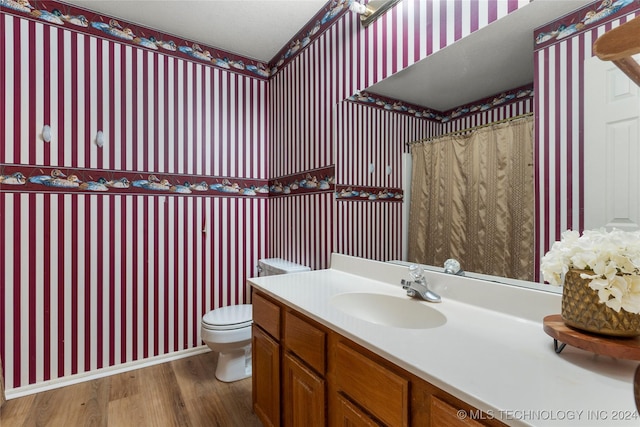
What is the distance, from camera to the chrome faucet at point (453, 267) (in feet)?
4.31

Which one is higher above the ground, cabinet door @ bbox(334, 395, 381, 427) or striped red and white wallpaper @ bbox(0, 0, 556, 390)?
striped red and white wallpaper @ bbox(0, 0, 556, 390)

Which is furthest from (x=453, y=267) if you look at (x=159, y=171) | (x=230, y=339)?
(x=159, y=171)

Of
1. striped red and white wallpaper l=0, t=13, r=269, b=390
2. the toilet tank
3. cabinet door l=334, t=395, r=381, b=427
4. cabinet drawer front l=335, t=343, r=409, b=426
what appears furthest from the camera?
the toilet tank

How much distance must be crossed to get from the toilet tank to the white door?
1661mm

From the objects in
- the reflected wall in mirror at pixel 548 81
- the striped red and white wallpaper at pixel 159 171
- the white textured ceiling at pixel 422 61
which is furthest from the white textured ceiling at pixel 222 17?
the reflected wall in mirror at pixel 548 81

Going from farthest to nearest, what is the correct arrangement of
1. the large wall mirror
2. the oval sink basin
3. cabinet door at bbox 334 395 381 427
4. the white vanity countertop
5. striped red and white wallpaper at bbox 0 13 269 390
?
1. striped red and white wallpaper at bbox 0 13 269 390
2. the oval sink basin
3. the large wall mirror
4. cabinet door at bbox 334 395 381 427
5. the white vanity countertop

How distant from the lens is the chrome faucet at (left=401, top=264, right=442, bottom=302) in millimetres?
1285

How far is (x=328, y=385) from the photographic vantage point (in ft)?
3.62

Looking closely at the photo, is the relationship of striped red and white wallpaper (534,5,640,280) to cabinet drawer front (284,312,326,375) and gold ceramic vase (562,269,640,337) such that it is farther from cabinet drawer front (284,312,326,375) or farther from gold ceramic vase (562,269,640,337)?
cabinet drawer front (284,312,326,375)

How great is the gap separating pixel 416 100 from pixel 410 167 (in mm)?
333

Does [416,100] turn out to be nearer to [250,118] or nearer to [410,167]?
[410,167]

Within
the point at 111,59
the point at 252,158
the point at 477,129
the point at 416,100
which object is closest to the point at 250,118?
the point at 252,158

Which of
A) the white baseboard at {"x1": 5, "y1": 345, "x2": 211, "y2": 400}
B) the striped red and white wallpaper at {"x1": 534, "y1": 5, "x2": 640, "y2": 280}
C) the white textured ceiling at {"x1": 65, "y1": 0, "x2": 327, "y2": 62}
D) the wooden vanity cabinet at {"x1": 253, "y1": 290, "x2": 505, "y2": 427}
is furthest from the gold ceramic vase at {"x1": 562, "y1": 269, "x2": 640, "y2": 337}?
the white baseboard at {"x1": 5, "y1": 345, "x2": 211, "y2": 400}

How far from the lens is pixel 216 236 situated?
2.63 meters
